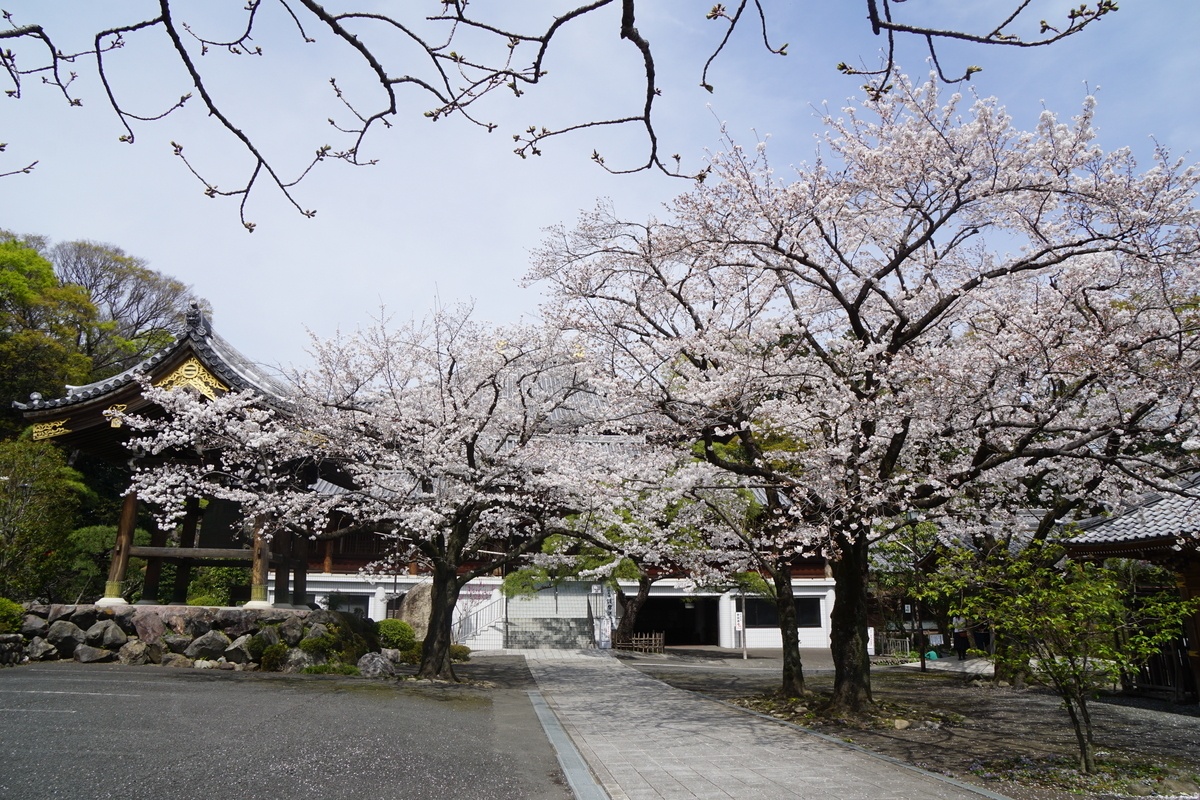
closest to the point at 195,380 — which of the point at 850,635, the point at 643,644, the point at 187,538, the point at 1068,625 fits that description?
the point at 187,538

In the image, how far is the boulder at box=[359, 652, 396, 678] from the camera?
1400 centimetres

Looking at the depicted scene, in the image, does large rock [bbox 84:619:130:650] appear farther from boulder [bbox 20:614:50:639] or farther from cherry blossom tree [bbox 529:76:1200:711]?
cherry blossom tree [bbox 529:76:1200:711]

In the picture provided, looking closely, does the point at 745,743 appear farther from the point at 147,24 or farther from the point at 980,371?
the point at 147,24

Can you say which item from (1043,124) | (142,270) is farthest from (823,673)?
(142,270)

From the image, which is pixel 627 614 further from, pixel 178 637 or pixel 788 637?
pixel 178 637

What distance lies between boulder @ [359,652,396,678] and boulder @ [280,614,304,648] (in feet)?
4.67

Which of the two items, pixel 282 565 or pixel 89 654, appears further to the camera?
pixel 282 565

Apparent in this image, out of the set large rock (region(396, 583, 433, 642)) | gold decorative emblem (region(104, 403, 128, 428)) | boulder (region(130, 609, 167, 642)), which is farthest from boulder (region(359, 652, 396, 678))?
large rock (region(396, 583, 433, 642))

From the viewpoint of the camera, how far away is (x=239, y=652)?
45.9ft

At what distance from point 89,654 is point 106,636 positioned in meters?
0.46

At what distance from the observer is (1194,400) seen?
838cm

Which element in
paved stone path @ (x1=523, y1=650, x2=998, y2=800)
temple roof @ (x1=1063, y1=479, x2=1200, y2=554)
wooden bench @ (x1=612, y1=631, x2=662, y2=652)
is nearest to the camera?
paved stone path @ (x1=523, y1=650, x2=998, y2=800)

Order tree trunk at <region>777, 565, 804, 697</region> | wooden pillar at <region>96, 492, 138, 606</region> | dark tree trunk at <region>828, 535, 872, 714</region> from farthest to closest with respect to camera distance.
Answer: wooden pillar at <region>96, 492, 138, 606</region>, tree trunk at <region>777, 565, 804, 697</region>, dark tree trunk at <region>828, 535, 872, 714</region>

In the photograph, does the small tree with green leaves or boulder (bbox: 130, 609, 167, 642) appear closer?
the small tree with green leaves
